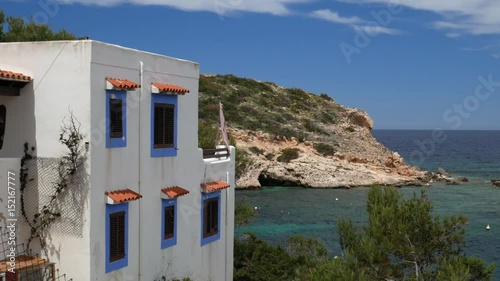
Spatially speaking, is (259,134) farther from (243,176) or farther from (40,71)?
(40,71)

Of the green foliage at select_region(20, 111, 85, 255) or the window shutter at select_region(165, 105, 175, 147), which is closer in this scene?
the green foliage at select_region(20, 111, 85, 255)

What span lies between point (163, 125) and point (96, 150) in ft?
9.23

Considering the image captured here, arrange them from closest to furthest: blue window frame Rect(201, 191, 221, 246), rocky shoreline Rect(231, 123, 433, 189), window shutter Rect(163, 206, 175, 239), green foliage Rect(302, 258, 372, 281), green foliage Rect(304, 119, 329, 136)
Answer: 1. green foliage Rect(302, 258, 372, 281)
2. window shutter Rect(163, 206, 175, 239)
3. blue window frame Rect(201, 191, 221, 246)
4. rocky shoreline Rect(231, 123, 433, 189)
5. green foliage Rect(304, 119, 329, 136)

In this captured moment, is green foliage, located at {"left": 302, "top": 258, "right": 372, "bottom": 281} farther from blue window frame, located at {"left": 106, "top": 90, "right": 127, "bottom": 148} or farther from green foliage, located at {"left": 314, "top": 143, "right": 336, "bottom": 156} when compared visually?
green foliage, located at {"left": 314, "top": 143, "right": 336, "bottom": 156}

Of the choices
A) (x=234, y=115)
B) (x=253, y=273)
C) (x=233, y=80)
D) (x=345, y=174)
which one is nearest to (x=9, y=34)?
(x=253, y=273)

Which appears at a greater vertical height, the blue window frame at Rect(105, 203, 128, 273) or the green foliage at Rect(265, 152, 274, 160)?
the blue window frame at Rect(105, 203, 128, 273)

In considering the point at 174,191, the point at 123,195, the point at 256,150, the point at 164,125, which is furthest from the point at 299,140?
the point at 123,195

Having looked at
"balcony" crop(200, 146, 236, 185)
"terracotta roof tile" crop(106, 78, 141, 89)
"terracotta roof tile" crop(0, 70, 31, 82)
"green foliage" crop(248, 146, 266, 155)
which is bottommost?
"green foliage" crop(248, 146, 266, 155)

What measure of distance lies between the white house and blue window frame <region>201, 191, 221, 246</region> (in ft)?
6.57

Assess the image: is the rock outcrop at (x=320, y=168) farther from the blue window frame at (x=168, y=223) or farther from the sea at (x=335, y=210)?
the blue window frame at (x=168, y=223)

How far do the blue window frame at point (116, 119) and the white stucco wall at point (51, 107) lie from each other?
70cm

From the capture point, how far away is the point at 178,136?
611 inches

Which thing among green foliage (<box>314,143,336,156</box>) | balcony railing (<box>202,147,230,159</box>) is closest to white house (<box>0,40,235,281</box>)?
balcony railing (<box>202,147,230,159</box>)

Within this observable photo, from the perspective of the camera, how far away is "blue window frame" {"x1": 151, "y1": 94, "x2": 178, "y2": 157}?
14.4m
